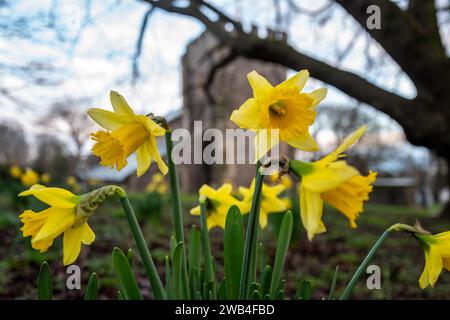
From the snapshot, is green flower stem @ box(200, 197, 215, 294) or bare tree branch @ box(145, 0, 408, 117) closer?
green flower stem @ box(200, 197, 215, 294)

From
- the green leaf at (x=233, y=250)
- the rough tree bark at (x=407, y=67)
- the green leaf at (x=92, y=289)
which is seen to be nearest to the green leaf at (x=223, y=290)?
the green leaf at (x=233, y=250)

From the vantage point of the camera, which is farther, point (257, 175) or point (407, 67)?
point (407, 67)

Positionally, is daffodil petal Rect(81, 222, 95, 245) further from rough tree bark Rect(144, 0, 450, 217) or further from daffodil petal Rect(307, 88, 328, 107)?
rough tree bark Rect(144, 0, 450, 217)

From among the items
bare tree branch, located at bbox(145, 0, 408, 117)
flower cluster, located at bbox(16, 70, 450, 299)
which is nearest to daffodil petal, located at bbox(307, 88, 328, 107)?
flower cluster, located at bbox(16, 70, 450, 299)

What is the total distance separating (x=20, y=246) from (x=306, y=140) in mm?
2711

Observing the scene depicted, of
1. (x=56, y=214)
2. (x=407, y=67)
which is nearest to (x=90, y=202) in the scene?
(x=56, y=214)

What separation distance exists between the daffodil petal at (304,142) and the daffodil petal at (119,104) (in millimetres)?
315

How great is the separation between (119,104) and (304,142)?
0.37 metres

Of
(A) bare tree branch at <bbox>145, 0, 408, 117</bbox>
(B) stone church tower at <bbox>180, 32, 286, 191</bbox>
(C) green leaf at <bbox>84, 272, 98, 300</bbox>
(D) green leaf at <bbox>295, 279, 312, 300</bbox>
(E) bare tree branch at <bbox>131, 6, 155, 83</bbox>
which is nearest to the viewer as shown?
(C) green leaf at <bbox>84, 272, 98, 300</bbox>

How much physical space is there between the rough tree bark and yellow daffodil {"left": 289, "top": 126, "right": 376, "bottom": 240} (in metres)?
3.35

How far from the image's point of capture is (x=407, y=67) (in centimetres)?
376

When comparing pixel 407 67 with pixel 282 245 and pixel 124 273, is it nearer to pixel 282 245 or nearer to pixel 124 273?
pixel 282 245

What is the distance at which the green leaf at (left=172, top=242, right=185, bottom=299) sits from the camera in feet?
2.59

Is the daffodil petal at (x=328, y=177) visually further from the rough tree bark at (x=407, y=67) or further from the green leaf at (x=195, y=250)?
the rough tree bark at (x=407, y=67)
